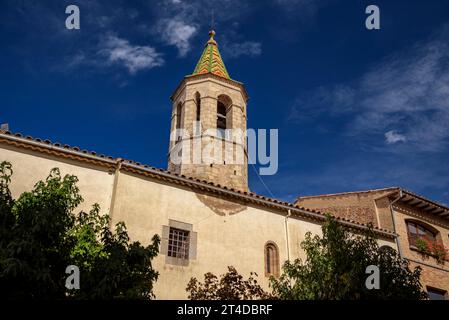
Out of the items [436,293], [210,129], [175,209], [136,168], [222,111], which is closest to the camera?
[136,168]

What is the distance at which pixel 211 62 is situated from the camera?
79.5 feet

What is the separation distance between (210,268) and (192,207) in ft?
6.22

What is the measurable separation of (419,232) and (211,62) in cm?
1387

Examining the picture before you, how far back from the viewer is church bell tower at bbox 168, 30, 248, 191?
1938cm

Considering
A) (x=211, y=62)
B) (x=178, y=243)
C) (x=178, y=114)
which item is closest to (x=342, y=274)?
(x=178, y=243)

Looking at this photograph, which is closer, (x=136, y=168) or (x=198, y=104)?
(x=136, y=168)

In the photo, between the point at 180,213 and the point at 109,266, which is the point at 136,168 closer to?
the point at 180,213

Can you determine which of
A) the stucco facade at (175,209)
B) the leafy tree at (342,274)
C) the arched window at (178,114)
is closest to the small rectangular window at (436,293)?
the stucco facade at (175,209)

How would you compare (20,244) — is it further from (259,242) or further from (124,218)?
(259,242)

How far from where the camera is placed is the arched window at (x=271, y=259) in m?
13.7

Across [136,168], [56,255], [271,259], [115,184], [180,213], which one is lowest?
[56,255]

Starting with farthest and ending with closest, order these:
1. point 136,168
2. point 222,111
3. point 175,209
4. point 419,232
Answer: point 222,111
point 419,232
point 175,209
point 136,168

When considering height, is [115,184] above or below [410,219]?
below
